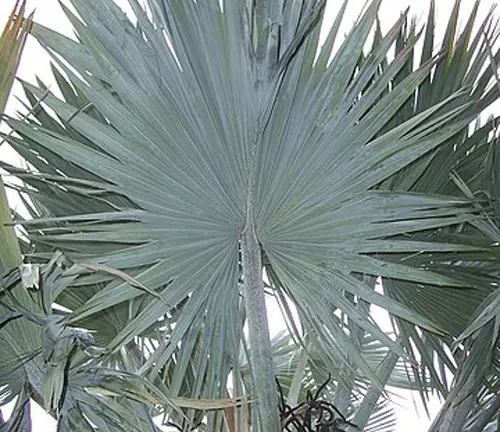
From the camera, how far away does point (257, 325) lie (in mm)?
1609

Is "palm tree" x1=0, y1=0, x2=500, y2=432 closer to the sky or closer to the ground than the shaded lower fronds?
closer to the sky

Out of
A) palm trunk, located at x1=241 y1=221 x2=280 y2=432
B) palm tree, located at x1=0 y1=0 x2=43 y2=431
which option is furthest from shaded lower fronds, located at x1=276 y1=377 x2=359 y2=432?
palm tree, located at x1=0 y1=0 x2=43 y2=431

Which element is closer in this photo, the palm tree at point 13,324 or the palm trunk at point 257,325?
the palm tree at point 13,324

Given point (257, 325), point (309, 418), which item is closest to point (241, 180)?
point (257, 325)

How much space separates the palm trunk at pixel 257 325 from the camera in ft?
5.16

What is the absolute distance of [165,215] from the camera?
5.09 ft

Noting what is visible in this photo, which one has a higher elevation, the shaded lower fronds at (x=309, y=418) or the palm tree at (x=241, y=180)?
the palm tree at (x=241, y=180)

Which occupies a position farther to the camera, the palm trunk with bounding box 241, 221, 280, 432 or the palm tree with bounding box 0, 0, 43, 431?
the palm trunk with bounding box 241, 221, 280, 432

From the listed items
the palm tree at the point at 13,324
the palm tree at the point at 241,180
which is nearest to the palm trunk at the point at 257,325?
the palm tree at the point at 241,180

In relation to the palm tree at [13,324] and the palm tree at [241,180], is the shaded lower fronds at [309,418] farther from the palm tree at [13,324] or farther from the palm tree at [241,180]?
the palm tree at [13,324]

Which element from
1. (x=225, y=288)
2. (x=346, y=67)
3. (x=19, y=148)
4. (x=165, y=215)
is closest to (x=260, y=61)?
(x=346, y=67)

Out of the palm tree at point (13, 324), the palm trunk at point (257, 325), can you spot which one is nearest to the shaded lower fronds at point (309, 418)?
the palm trunk at point (257, 325)

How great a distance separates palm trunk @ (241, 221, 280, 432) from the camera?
157 cm

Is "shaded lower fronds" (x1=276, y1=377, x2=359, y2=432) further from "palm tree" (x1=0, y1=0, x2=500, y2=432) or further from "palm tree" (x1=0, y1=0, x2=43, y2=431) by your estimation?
"palm tree" (x1=0, y1=0, x2=43, y2=431)
